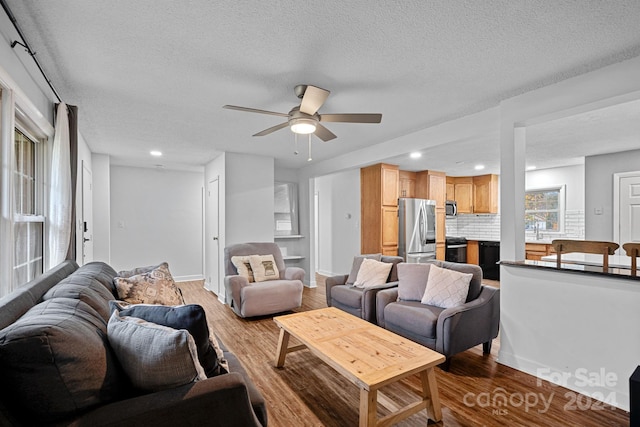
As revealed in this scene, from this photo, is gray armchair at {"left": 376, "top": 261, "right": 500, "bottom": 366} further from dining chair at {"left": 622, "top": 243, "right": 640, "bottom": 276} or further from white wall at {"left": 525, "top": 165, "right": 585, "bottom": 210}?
white wall at {"left": 525, "top": 165, "right": 585, "bottom": 210}

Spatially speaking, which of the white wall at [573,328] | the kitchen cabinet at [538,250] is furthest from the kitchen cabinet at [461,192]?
the white wall at [573,328]

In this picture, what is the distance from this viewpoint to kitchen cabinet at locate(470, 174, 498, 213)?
682 centimetres

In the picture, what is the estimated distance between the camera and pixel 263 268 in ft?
14.2

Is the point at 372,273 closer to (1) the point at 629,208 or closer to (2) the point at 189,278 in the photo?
(1) the point at 629,208

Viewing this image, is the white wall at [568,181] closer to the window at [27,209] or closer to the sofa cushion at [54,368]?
the sofa cushion at [54,368]

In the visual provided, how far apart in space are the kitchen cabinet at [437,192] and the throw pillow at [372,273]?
2824 mm

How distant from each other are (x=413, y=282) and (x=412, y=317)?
1.59ft

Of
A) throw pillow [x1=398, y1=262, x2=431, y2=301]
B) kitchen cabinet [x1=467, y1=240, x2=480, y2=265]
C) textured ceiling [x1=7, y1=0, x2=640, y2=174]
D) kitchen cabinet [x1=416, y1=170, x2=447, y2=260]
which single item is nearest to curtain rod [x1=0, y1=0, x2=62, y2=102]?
textured ceiling [x1=7, y1=0, x2=640, y2=174]

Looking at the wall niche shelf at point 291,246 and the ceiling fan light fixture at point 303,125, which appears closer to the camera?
the ceiling fan light fixture at point 303,125

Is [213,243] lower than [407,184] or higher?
lower

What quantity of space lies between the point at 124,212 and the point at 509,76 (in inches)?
257

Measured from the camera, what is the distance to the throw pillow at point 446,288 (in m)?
2.84

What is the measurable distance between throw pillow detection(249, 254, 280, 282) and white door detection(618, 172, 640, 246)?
5251 mm

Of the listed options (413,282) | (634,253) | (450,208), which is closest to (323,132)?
(413,282)
